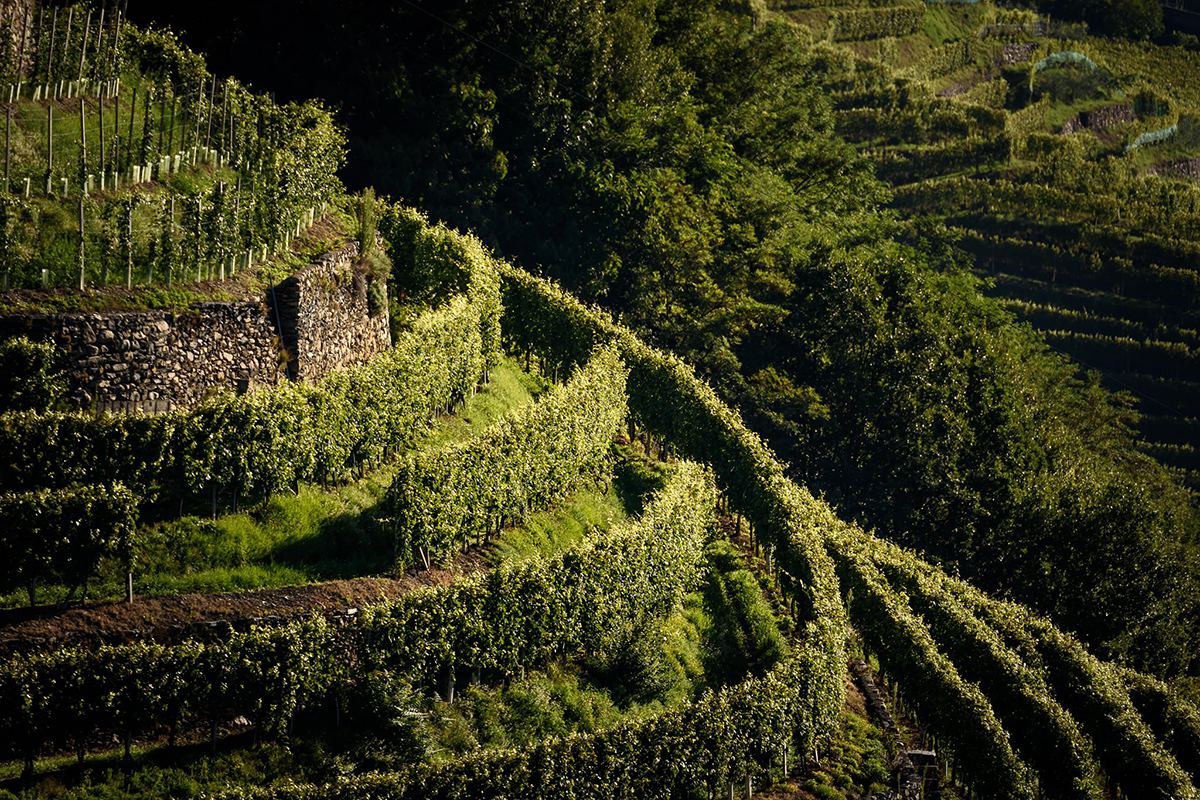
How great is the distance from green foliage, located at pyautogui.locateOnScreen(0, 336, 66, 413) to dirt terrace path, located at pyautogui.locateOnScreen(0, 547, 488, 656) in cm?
571

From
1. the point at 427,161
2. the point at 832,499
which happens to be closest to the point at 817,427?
the point at 832,499

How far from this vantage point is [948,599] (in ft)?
115

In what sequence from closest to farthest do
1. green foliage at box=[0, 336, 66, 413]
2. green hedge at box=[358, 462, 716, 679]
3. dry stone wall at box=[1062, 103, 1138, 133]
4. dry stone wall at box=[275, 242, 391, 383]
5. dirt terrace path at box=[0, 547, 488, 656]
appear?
dirt terrace path at box=[0, 547, 488, 656] → green hedge at box=[358, 462, 716, 679] → green foliage at box=[0, 336, 66, 413] → dry stone wall at box=[275, 242, 391, 383] → dry stone wall at box=[1062, 103, 1138, 133]

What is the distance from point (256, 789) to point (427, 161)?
138ft

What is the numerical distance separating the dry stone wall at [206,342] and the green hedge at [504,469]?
5.26 metres

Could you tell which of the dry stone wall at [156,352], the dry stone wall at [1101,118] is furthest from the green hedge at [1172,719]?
the dry stone wall at [1101,118]

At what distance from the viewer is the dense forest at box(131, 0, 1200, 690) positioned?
5497 centimetres

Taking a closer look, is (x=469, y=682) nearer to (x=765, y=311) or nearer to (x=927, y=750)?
(x=927, y=750)

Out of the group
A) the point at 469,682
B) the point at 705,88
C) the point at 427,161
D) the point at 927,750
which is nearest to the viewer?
the point at 469,682

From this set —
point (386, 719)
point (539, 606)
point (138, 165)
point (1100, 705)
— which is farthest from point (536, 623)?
point (138, 165)

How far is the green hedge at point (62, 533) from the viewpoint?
71.3 feet

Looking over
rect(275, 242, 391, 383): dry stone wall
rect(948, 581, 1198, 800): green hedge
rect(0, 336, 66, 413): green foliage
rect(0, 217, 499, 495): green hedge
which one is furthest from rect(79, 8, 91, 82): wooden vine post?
rect(948, 581, 1198, 800): green hedge

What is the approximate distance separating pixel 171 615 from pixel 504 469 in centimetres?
1008

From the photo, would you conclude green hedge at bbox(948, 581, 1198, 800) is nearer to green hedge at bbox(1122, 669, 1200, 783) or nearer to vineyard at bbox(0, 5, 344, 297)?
green hedge at bbox(1122, 669, 1200, 783)
